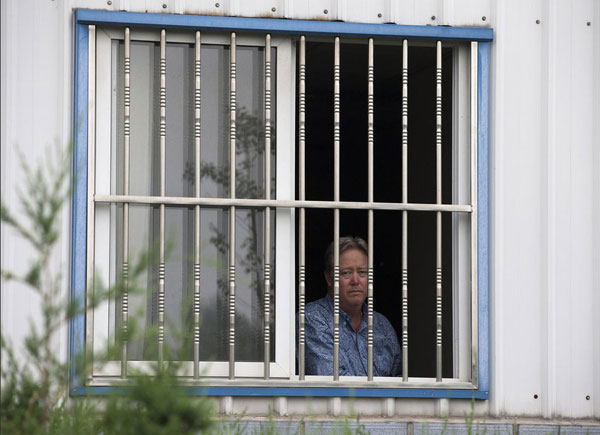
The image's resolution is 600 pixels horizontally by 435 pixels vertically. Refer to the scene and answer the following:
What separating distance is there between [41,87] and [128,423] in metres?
2.20

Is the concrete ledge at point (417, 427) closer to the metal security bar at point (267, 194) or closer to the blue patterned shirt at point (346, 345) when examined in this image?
the metal security bar at point (267, 194)

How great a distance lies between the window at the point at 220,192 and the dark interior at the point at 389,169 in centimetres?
51

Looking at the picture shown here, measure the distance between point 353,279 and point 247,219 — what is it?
1109 mm

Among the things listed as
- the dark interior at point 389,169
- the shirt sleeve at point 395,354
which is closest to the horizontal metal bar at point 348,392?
the dark interior at point 389,169

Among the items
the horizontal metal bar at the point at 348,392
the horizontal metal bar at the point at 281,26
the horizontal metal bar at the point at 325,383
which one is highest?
the horizontal metal bar at the point at 281,26

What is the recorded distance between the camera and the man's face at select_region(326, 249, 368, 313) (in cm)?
577

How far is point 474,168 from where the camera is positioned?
4980 mm

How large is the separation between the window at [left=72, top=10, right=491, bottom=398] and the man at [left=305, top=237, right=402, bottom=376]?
0.52 m

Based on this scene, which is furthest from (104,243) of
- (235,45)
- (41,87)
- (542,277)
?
(542,277)

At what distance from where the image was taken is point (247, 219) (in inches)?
193

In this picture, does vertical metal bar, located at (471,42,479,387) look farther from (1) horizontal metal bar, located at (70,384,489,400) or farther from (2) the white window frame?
(2) the white window frame

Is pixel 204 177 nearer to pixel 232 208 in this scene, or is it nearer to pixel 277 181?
pixel 232 208

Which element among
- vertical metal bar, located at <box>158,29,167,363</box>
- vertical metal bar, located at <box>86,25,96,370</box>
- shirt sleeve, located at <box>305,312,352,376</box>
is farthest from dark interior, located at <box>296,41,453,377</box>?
vertical metal bar, located at <box>86,25,96,370</box>

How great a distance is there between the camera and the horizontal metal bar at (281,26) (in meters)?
4.77
